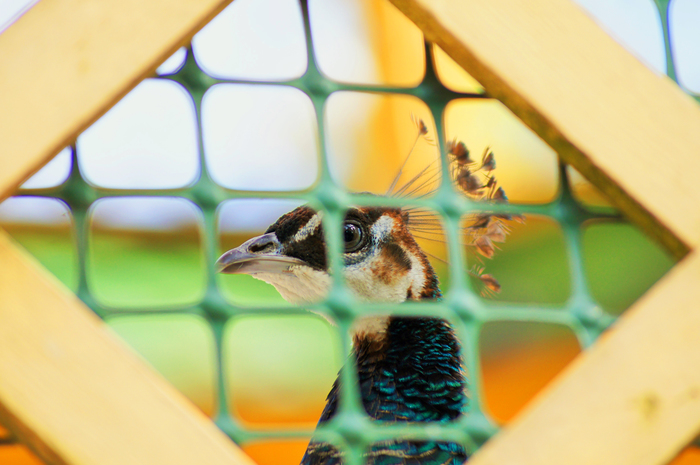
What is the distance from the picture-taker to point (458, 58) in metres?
0.67

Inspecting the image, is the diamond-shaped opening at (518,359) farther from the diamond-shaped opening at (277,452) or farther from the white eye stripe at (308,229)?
the white eye stripe at (308,229)

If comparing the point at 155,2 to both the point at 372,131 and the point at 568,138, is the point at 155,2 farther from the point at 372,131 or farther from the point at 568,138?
the point at 372,131

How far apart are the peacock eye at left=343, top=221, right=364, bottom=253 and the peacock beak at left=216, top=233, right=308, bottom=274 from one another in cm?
13

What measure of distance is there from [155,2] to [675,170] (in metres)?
0.56

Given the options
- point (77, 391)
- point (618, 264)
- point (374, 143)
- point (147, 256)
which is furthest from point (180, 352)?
point (77, 391)

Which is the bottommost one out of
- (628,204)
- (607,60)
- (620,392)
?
(620,392)

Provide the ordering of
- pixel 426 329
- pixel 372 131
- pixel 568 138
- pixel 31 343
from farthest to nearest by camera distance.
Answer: pixel 372 131
pixel 426 329
pixel 568 138
pixel 31 343

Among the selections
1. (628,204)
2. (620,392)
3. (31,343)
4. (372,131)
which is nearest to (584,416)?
(620,392)

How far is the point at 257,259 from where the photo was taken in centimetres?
137

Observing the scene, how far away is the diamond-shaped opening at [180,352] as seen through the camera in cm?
366

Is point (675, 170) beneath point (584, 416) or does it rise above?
above

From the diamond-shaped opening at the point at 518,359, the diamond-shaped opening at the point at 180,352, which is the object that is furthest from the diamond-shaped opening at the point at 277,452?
the diamond-shaped opening at the point at 518,359

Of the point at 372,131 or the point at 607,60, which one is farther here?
the point at 372,131

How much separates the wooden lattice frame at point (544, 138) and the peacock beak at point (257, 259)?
0.78 metres
